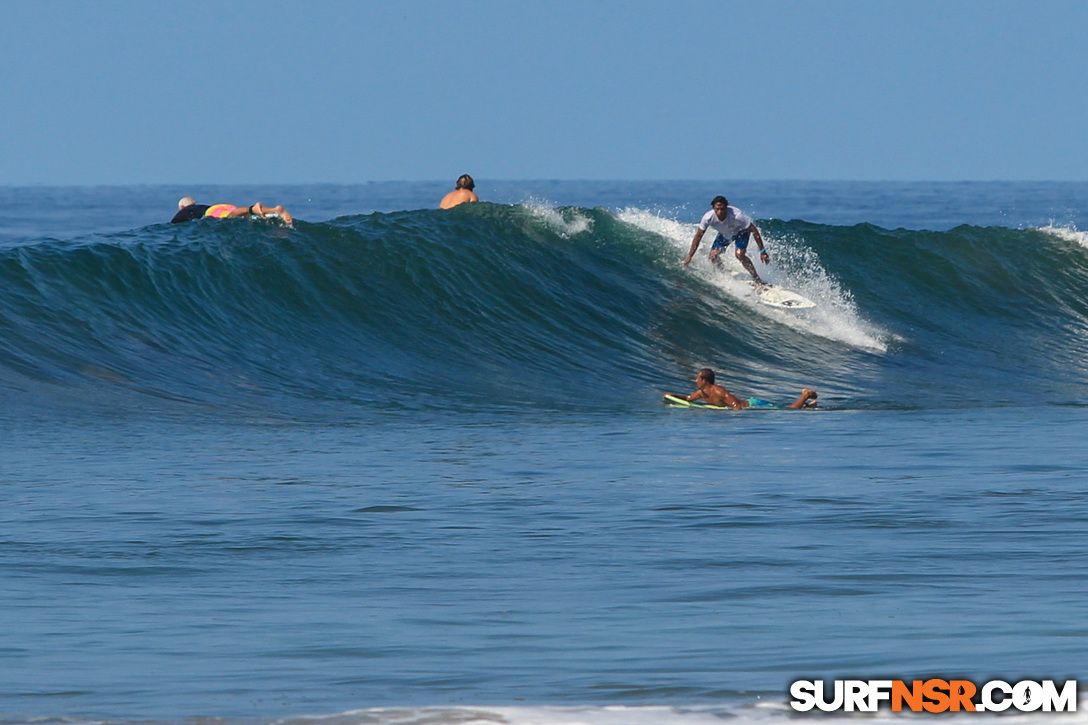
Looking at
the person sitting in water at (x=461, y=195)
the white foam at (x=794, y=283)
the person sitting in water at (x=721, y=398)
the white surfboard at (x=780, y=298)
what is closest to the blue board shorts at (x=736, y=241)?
the white foam at (x=794, y=283)

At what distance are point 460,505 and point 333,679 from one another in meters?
3.95

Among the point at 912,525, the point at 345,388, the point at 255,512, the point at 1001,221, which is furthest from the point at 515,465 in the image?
the point at 1001,221

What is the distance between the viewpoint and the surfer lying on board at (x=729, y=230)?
65.4 feet

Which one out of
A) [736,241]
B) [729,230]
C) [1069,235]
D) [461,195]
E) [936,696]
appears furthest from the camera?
[1069,235]

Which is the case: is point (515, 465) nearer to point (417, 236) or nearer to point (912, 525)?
point (912, 525)

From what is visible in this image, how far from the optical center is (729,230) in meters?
20.4

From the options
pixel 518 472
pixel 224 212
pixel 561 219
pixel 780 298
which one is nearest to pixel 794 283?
pixel 780 298

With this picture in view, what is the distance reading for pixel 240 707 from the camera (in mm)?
4891

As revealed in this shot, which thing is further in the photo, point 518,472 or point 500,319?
point 500,319

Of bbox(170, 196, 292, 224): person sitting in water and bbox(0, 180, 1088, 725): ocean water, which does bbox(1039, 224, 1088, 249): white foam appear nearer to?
bbox(0, 180, 1088, 725): ocean water

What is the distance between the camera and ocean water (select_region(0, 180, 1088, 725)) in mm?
5492

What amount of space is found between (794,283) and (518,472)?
12286mm

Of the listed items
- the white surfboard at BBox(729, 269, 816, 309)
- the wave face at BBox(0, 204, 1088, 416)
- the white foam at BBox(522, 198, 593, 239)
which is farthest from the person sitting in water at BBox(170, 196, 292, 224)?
the white surfboard at BBox(729, 269, 816, 309)

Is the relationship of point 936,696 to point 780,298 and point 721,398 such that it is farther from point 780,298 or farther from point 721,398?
point 780,298
